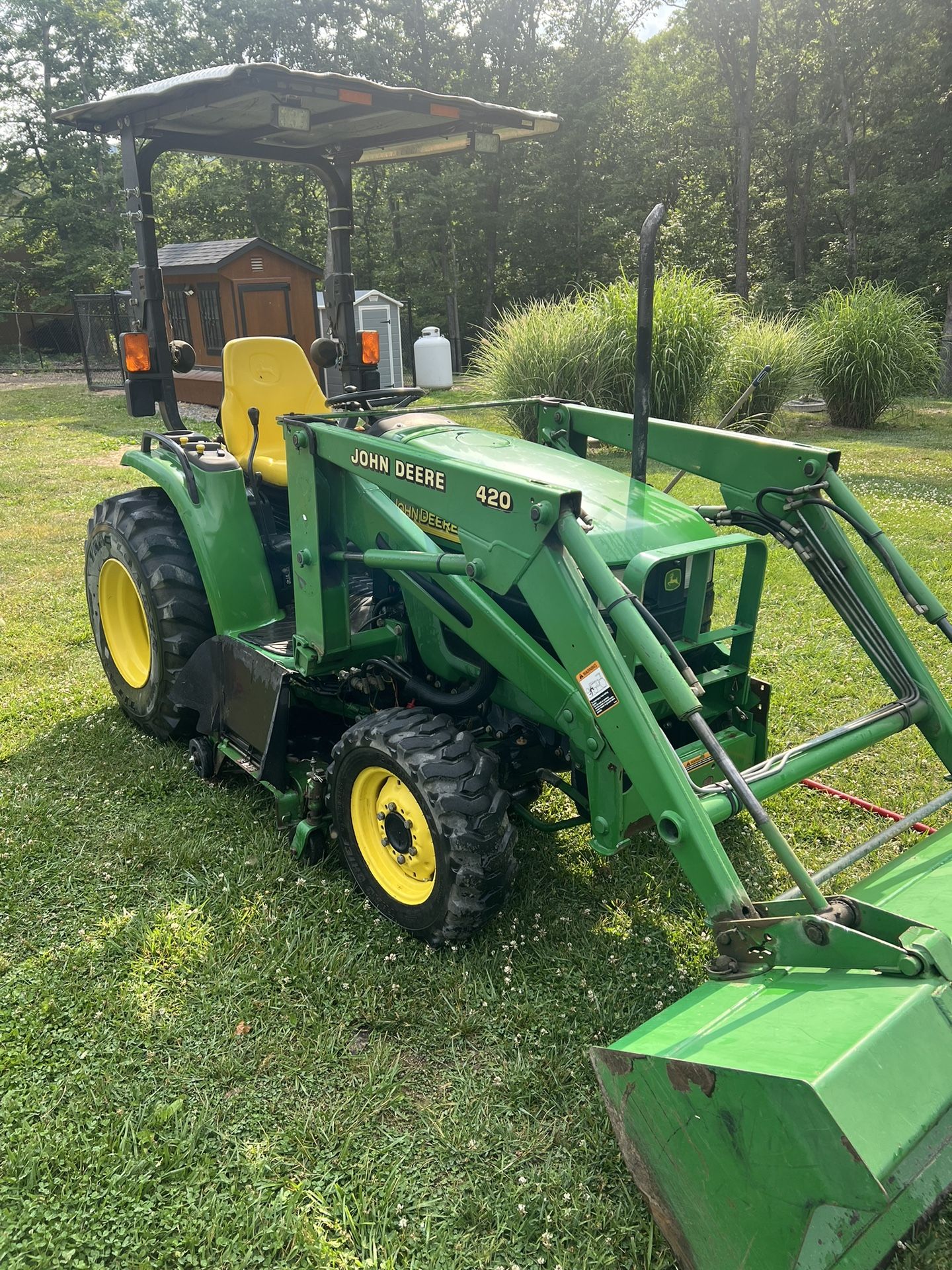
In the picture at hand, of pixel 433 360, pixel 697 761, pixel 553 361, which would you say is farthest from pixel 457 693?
pixel 433 360

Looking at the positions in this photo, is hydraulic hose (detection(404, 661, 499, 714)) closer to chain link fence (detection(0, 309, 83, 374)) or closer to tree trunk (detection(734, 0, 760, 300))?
tree trunk (detection(734, 0, 760, 300))

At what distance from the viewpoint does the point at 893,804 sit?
372cm

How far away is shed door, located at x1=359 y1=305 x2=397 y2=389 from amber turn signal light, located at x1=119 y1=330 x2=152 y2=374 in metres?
15.2

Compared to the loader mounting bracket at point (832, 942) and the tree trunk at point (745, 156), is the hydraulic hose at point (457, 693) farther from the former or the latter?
the tree trunk at point (745, 156)

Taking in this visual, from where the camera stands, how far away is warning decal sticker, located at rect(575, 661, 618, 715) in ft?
7.52

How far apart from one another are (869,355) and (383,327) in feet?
32.4

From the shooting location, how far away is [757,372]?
454 inches

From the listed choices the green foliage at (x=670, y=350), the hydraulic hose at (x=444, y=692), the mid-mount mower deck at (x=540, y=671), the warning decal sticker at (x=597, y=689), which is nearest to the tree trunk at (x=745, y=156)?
the green foliage at (x=670, y=350)

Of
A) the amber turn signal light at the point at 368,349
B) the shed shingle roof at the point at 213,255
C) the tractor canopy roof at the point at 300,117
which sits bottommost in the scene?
the amber turn signal light at the point at 368,349

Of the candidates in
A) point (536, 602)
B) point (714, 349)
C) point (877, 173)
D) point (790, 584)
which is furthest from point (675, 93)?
point (536, 602)

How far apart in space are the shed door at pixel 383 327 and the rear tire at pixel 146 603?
15.0 meters

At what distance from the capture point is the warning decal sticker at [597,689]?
2293 mm

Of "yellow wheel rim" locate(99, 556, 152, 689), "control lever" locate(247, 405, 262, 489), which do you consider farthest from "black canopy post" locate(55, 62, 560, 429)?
"yellow wheel rim" locate(99, 556, 152, 689)

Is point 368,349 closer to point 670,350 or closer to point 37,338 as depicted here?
point 670,350
